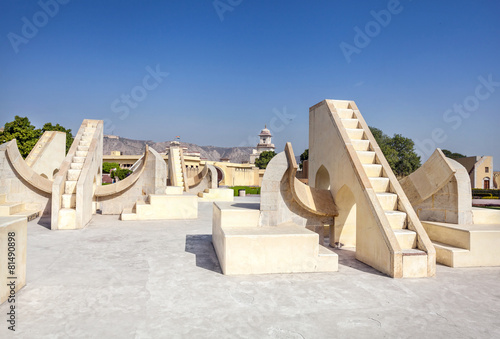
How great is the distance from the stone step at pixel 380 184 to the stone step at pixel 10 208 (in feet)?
32.7

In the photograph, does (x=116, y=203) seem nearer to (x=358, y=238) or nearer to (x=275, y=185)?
(x=275, y=185)

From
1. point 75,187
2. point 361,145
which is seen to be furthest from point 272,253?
point 75,187

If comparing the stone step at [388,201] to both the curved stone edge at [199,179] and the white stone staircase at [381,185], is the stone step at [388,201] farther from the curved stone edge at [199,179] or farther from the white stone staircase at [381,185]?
the curved stone edge at [199,179]

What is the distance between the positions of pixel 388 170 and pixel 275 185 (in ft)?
7.96

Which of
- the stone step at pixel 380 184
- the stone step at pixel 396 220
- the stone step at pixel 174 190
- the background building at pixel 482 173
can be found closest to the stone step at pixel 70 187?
the stone step at pixel 174 190

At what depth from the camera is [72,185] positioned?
9.63 metres

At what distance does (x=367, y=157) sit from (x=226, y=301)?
4575mm

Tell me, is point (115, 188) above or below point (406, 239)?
above

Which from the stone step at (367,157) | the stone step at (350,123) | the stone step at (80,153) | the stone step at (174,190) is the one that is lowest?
the stone step at (174,190)

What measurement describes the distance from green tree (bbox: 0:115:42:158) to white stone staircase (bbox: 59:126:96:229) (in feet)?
36.8

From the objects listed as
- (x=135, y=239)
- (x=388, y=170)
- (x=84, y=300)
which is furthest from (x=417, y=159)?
(x=84, y=300)

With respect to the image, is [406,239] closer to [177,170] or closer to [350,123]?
[350,123]

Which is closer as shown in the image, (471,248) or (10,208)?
(471,248)

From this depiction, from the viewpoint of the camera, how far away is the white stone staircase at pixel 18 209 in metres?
9.35
